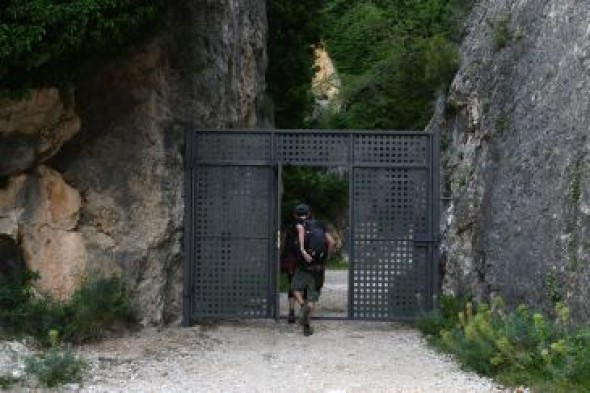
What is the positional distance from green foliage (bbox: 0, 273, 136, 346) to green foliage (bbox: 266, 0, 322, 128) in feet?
32.2

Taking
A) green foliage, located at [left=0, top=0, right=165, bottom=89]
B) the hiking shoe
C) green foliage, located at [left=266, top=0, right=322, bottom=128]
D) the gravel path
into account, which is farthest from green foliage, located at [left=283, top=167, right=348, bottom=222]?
green foliage, located at [left=0, top=0, right=165, bottom=89]

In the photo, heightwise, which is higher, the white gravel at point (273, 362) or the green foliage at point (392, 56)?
the green foliage at point (392, 56)

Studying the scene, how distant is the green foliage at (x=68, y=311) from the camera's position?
30.2 feet

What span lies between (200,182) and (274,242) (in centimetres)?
131

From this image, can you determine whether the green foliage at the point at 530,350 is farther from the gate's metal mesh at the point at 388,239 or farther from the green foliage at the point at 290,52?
the green foliage at the point at 290,52

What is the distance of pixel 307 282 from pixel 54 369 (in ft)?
14.3

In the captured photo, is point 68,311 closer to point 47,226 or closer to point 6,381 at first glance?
point 47,226

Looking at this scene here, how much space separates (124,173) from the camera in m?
Result: 10.4

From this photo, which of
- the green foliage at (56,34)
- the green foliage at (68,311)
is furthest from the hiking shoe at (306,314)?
the green foliage at (56,34)

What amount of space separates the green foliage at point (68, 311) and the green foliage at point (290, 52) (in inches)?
386

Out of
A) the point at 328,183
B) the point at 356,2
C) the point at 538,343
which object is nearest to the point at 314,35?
the point at 328,183

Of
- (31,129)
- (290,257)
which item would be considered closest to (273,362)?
(290,257)

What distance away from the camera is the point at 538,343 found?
7641 mm

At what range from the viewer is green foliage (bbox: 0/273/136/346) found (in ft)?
30.2
